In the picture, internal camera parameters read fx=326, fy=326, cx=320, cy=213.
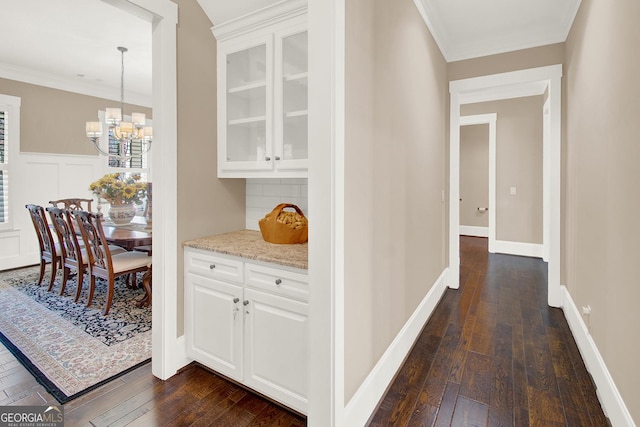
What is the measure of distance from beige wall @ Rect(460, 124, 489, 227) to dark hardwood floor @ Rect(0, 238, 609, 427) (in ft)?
16.2

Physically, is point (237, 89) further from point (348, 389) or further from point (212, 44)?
point (348, 389)

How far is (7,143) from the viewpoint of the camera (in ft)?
14.8

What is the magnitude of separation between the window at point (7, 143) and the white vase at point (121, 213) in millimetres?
2052

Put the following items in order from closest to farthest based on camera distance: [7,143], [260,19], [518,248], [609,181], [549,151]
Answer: [609,181], [260,19], [549,151], [7,143], [518,248]

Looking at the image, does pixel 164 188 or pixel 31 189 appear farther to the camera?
pixel 31 189

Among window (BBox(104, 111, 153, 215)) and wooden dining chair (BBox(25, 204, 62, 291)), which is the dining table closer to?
wooden dining chair (BBox(25, 204, 62, 291))

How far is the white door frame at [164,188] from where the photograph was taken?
1.91m

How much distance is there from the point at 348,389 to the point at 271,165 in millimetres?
1348

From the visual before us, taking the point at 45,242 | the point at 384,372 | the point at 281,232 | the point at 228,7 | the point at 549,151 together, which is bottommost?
the point at 384,372

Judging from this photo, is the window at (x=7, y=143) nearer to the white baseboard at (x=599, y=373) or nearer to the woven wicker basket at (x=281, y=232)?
the woven wicker basket at (x=281, y=232)

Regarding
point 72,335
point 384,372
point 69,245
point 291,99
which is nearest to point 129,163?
point 69,245

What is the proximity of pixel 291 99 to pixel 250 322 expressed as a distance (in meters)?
1.35
